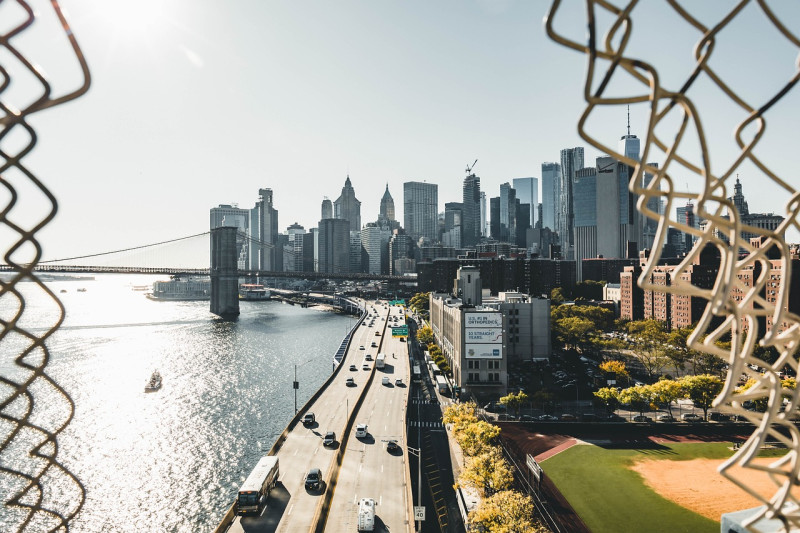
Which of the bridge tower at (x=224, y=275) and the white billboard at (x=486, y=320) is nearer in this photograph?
the white billboard at (x=486, y=320)

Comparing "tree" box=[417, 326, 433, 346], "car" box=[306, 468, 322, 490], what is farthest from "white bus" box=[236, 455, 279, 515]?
"tree" box=[417, 326, 433, 346]

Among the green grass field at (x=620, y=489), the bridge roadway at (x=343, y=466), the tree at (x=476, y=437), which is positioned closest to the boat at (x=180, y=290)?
the bridge roadway at (x=343, y=466)

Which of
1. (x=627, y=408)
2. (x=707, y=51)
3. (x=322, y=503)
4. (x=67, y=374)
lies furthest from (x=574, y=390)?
(x=67, y=374)

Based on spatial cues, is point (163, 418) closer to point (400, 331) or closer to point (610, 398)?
point (400, 331)

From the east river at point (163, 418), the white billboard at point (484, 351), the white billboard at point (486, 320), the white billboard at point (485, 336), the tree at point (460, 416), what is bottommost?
the east river at point (163, 418)

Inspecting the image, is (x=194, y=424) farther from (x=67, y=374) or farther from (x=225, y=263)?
(x=225, y=263)

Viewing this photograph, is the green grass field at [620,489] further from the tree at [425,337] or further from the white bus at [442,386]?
the tree at [425,337]

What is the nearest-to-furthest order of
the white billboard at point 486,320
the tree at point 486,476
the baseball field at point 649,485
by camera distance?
the baseball field at point 649,485, the tree at point 486,476, the white billboard at point 486,320
